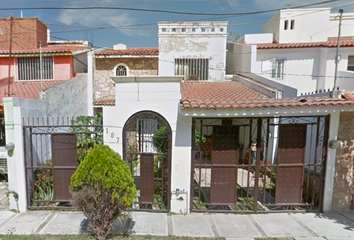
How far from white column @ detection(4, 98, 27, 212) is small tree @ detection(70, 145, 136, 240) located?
8.73ft

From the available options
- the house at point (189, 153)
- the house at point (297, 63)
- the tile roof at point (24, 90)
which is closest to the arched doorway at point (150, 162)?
the house at point (189, 153)

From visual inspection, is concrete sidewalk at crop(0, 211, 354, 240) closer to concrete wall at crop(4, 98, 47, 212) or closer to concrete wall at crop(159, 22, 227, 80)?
concrete wall at crop(4, 98, 47, 212)

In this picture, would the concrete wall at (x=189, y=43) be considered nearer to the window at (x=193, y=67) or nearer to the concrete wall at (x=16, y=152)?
the window at (x=193, y=67)

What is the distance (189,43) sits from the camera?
13133 mm

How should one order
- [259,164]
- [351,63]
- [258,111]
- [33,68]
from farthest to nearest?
1. [351,63]
2. [33,68]
3. [259,164]
4. [258,111]

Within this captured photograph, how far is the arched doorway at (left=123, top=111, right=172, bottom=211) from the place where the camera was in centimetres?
594

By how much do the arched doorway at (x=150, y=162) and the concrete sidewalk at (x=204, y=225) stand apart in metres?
0.39

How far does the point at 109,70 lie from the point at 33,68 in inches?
178

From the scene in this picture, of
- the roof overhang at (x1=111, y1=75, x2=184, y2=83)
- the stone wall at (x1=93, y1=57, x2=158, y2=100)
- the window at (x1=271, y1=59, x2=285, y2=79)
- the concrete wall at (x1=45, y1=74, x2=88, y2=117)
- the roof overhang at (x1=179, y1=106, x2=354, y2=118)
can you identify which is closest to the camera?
the roof overhang at (x1=179, y1=106, x2=354, y2=118)

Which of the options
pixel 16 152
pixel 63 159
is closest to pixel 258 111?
pixel 63 159

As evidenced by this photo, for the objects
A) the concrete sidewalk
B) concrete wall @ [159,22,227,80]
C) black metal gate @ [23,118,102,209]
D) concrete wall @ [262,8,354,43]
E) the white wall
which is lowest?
the concrete sidewalk

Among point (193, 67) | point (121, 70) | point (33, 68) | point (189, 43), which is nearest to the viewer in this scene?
point (33, 68)

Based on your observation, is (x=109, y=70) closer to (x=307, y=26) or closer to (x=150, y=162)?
(x=150, y=162)

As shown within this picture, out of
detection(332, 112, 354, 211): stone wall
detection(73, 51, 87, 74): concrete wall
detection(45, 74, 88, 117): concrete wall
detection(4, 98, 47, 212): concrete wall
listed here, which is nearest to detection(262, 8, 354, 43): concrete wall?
detection(332, 112, 354, 211): stone wall
